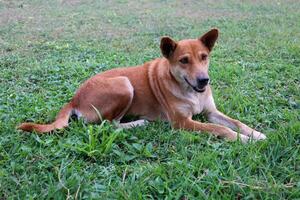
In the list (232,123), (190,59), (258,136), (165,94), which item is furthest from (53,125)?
(258,136)

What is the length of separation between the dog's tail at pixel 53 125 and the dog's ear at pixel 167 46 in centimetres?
120

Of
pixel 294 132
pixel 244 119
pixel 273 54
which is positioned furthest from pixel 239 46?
pixel 294 132

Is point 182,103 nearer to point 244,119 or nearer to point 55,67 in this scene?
point 244,119

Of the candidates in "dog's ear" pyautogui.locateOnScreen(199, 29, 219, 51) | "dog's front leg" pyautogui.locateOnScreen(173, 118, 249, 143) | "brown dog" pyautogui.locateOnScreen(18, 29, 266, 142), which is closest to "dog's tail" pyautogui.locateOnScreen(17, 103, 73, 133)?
"brown dog" pyautogui.locateOnScreen(18, 29, 266, 142)

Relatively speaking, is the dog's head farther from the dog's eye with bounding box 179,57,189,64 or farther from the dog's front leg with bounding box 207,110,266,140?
the dog's front leg with bounding box 207,110,266,140

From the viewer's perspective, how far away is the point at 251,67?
19.6ft

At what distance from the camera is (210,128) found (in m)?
3.76

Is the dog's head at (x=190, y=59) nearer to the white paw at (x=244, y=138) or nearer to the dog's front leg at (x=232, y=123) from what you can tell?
the dog's front leg at (x=232, y=123)

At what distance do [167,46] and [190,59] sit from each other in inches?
11.6

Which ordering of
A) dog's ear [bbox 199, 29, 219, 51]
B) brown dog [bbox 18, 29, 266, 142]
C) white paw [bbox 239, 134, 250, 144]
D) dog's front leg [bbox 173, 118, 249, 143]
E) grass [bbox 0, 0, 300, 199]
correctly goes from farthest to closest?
dog's ear [bbox 199, 29, 219, 51]
brown dog [bbox 18, 29, 266, 142]
dog's front leg [bbox 173, 118, 249, 143]
white paw [bbox 239, 134, 250, 144]
grass [bbox 0, 0, 300, 199]

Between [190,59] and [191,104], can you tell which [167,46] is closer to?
[190,59]

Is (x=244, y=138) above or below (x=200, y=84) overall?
below

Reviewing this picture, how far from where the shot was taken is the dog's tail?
361cm

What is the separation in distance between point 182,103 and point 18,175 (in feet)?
6.09
